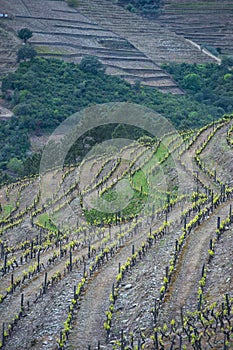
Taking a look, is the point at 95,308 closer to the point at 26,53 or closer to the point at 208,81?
the point at 26,53

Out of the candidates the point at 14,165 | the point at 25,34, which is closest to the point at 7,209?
the point at 14,165

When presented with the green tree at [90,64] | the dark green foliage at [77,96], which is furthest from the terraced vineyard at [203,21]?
the green tree at [90,64]

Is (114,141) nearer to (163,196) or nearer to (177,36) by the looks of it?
(163,196)

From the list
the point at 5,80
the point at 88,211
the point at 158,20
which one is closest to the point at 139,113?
the point at 5,80

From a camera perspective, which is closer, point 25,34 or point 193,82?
point 193,82

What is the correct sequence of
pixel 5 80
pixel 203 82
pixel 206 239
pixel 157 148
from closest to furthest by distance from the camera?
pixel 206 239 → pixel 157 148 → pixel 5 80 → pixel 203 82

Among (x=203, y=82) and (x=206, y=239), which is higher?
(x=206, y=239)

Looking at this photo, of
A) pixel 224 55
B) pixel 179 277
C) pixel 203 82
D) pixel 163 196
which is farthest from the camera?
pixel 224 55
